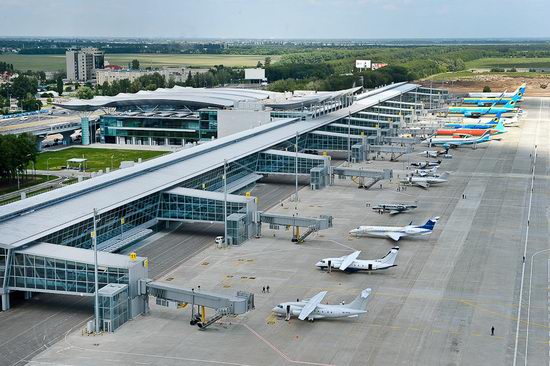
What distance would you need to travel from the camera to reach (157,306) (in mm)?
66438

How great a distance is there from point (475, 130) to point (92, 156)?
287 ft

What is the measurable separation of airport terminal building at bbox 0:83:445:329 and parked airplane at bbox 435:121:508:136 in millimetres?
20034

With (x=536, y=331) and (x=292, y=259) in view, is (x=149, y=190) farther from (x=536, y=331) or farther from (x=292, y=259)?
(x=536, y=331)

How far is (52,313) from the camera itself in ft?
213

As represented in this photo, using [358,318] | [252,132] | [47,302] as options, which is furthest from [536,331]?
[252,132]

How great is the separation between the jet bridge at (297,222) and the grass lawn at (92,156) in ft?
193

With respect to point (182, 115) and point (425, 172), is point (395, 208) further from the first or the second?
point (182, 115)

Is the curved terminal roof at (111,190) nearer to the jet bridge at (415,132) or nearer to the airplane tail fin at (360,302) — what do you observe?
the airplane tail fin at (360,302)

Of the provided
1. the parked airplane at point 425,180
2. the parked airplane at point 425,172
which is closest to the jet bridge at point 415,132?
the parked airplane at point 425,172

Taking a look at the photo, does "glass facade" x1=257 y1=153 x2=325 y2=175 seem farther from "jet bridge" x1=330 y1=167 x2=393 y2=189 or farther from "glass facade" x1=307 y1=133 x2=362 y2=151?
"glass facade" x1=307 y1=133 x2=362 y2=151

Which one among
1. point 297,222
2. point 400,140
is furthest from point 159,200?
point 400,140

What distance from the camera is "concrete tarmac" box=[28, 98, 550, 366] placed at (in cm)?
5672

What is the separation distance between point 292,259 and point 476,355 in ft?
93.1

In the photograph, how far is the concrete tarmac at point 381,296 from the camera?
2233 inches
